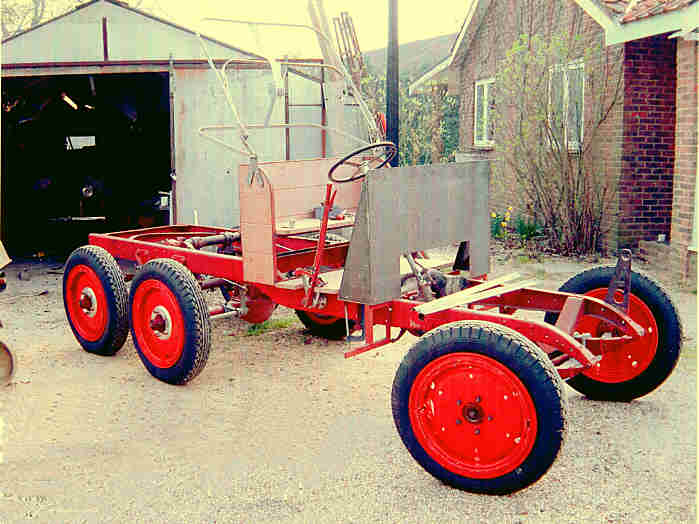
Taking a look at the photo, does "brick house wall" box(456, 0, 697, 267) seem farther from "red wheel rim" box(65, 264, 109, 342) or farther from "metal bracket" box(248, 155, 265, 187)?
"red wheel rim" box(65, 264, 109, 342)

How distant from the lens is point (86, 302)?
6078 millimetres

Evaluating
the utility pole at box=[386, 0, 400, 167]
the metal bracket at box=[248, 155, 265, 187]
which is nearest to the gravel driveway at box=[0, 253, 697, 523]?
the metal bracket at box=[248, 155, 265, 187]

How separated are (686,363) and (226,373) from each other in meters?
3.31

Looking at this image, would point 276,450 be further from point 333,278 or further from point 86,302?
point 86,302

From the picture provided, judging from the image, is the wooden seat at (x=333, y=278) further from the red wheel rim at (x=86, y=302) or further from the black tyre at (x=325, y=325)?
the red wheel rim at (x=86, y=302)

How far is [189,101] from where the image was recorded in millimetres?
9164

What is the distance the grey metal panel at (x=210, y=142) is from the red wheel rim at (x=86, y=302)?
Answer: 315cm

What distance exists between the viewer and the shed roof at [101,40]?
381 inches

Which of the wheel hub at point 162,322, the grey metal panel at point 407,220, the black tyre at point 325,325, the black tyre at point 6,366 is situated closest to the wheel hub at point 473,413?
the grey metal panel at point 407,220

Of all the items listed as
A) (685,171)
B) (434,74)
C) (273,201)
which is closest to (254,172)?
(273,201)

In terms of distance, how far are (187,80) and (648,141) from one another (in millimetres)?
5924

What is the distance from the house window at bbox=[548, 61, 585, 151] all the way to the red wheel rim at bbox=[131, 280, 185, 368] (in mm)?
6877

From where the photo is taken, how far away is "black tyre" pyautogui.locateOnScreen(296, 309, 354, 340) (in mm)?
6492

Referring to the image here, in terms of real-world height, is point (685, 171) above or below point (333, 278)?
above
